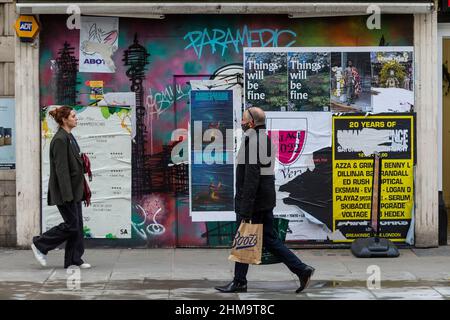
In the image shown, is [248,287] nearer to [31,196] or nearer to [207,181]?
[207,181]

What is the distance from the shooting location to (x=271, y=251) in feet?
28.9

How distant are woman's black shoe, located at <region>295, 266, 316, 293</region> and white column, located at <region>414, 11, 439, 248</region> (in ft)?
10.7

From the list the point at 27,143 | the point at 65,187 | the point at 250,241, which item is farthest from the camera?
the point at 27,143

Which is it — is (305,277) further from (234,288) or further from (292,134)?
(292,134)

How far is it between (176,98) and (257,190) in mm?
3164

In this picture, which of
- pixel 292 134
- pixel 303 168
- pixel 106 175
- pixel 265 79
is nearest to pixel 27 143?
pixel 106 175

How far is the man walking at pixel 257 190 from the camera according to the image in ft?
27.8

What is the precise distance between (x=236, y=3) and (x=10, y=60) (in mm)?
3102

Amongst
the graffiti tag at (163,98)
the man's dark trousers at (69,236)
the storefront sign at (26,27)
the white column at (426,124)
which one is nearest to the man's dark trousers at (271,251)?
the man's dark trousers at (69,236)

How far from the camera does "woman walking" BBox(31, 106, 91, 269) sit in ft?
31.9

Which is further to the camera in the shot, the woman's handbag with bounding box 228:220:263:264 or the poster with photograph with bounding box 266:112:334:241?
the poster with photograph with bounding box 266:112:334:241

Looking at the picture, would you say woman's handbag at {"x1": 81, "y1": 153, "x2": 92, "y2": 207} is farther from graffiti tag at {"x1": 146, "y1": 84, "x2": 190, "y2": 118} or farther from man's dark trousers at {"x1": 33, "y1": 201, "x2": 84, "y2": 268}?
graffiti tag at {"x1": 146, "y1": 84, "x2": 190, "y2": 118}

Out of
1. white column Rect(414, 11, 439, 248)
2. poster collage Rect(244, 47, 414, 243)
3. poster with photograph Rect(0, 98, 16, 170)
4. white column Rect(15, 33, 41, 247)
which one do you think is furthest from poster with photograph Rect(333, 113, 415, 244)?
poster with photograph Rect(0, 98, 16, 170)

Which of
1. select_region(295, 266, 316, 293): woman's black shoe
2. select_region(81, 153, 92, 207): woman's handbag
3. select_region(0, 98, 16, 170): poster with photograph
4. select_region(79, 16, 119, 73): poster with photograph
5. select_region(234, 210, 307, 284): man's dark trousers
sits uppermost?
select_region(79, 16, 119, 73): poster with photograph
